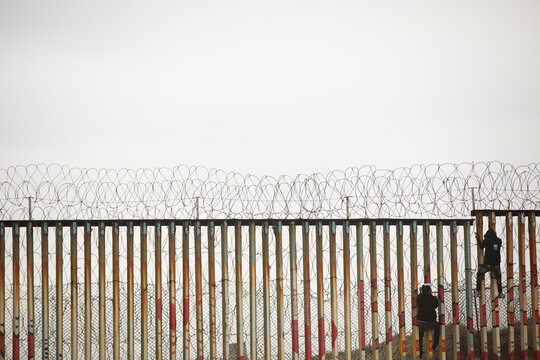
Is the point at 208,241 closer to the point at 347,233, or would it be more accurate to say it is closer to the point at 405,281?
the point at 347,233

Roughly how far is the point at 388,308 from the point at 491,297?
2044 millimetres

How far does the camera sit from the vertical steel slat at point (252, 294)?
1126 cm

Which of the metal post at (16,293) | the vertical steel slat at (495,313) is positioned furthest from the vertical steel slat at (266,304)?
the metal post at (16,293)

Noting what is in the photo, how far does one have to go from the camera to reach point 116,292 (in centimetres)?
1133

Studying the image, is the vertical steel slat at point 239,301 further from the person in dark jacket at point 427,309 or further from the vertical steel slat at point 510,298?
the vertical steel slat at point 510,298

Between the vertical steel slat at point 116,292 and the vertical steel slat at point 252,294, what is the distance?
2.41 meters

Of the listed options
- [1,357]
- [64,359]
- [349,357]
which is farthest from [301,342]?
[1,357]

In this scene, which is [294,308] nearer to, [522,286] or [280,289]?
[280,289]

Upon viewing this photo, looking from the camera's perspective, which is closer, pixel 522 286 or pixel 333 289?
pixel 333 289

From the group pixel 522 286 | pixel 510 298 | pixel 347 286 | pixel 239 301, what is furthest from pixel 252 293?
pixel 522 286

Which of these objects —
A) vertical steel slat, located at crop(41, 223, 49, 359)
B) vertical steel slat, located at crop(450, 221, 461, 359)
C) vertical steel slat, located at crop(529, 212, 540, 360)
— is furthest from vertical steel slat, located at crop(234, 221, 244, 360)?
vertical steel slat, located at crop(529, 212, 540, 360)

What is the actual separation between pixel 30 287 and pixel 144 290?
81.9 inches

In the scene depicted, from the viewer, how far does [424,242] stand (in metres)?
11.6

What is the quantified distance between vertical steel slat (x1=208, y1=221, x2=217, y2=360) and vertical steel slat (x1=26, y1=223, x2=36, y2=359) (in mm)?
3272
